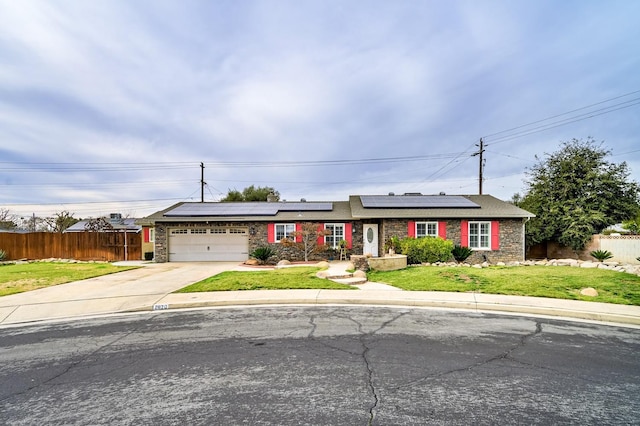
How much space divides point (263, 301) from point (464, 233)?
49.8ft

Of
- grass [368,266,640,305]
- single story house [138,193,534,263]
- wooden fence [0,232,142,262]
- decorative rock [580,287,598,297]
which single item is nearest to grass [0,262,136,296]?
single story house [138,193,534,263]

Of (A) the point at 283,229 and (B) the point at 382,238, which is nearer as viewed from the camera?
(B) the point at 382,238

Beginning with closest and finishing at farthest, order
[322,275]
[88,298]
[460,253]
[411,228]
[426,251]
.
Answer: [88,298], [322,275], [426,251], [460,253], [411,228]

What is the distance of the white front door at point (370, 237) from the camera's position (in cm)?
2131

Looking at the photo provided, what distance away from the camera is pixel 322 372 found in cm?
462

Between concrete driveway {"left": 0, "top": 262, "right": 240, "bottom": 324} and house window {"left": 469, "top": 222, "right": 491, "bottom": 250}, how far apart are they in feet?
51.3

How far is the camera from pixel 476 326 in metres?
6.93

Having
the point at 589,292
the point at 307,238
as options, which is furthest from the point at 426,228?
the point at 589,292

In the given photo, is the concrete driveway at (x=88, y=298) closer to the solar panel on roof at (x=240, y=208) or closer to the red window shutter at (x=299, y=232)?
the red window shutter at (x=299, y=232)

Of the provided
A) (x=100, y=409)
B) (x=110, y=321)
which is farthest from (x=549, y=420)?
(x=110, y=321)

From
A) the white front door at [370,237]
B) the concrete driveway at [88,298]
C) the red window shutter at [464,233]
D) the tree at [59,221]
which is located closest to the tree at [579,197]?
the red window shutter at [464,233]

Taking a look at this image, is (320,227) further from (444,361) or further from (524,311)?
(444,361)

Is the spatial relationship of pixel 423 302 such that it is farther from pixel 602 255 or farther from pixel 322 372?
pixel 602 255

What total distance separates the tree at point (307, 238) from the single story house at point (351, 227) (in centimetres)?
46
